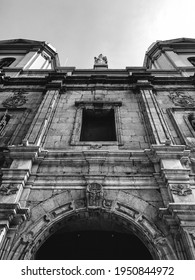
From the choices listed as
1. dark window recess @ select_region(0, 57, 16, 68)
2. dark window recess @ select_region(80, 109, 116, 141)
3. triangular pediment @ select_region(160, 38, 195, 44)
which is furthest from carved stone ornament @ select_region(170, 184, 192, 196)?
triangular pediment @ select_region(160, 38, 195, 44)

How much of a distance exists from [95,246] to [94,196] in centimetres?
176

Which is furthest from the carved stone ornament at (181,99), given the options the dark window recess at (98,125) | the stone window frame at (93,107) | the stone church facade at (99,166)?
the dark window recess at (98,125)

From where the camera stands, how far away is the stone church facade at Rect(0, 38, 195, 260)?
4.72 m

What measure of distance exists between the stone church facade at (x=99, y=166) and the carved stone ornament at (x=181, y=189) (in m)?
0.03

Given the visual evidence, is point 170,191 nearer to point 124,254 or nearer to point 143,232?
point 143,232

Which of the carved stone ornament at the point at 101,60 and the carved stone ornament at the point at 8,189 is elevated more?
the carved stone ornament at the point at 101,60

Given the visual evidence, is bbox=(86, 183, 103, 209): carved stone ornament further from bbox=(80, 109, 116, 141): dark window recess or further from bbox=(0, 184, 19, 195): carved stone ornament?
bbox=(80, 109, 116, 141): dark window recess

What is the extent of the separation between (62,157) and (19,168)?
1405mm

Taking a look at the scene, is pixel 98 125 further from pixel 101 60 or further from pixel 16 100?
pixel 101 60

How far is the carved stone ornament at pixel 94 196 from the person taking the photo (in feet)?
17.3

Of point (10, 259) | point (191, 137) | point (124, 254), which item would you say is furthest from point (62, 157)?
point (191, 137)

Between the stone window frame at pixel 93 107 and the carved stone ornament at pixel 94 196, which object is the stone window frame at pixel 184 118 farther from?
the carved stone ornament at pixel 94 196

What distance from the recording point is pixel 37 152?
6.50m

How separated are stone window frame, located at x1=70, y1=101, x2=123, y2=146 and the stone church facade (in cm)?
4
